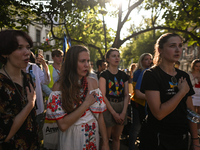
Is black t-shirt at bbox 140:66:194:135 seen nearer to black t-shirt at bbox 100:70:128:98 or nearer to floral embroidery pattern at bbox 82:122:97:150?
floral embroidery pattern at bbox 82:122:97:150

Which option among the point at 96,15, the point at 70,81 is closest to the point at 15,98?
the point at 70,81

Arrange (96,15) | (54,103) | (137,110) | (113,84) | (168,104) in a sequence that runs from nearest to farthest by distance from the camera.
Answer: (168,104), (54,103), (113,84), (137,110), (96,15)

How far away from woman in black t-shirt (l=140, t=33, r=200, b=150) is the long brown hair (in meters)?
0.84

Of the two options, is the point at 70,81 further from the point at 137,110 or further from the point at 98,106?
the point at 137,110

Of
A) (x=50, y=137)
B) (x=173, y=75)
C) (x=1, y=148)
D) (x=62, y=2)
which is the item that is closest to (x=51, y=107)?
(x=1, y=148)

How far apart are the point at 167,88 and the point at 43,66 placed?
2.55 meters

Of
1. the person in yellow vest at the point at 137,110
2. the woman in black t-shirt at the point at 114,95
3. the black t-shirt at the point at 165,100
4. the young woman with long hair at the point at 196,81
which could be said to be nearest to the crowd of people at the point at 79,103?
the black t-shirt at the point at 165,100

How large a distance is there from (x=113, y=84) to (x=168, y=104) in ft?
5.01

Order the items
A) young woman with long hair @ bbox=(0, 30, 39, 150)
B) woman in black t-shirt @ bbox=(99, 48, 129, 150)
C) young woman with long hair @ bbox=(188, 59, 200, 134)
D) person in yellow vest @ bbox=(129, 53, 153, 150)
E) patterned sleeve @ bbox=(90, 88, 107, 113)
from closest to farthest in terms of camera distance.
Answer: young woman with long hair @ bbox=(0, 30, 39, 150)
patterned sleeve @ bbox=(90, 88, 107, 113)
woman in black t-shirt @ bbox=(99, 48, 129, 150)
person in yellow vest @ bbox=(129, 53, 153, 150)
young woman with long hair @ bbox=(188, 59, 200, 134)

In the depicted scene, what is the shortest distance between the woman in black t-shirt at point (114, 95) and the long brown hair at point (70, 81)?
4.00 ft

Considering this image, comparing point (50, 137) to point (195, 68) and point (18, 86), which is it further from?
point (195, 68)

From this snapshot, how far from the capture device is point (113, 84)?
10.1ft

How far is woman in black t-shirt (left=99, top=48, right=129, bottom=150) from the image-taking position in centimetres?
300

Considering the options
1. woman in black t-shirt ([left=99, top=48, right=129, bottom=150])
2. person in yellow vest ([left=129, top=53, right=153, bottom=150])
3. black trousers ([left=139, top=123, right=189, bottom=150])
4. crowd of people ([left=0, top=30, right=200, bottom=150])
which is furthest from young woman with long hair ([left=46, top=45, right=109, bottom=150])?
person in yellow vest ([left=129, top=53, right=153, bottom=150])
